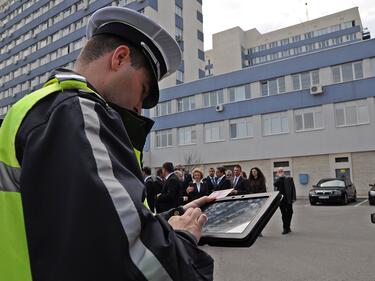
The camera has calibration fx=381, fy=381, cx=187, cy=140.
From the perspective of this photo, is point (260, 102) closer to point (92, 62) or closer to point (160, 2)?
point (160, 2)

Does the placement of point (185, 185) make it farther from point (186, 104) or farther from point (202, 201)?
point (186, 104)

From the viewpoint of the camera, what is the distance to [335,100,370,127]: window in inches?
1020

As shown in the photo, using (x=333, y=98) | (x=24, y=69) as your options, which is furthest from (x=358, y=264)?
(x=24, y=69)

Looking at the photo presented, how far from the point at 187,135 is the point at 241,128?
5606mm

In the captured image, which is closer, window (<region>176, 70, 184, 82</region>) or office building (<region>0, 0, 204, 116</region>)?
window (<region>176, 70, 184, 82</region>)

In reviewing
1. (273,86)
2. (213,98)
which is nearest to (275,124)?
(273,86)

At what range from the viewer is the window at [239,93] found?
104 feet

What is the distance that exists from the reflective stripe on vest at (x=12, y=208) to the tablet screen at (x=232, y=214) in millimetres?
689

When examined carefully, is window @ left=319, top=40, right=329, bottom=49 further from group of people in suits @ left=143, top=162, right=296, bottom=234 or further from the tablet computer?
the tablet computer

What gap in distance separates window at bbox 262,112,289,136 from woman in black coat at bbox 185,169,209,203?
20081 millimetres

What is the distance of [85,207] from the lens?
84cm

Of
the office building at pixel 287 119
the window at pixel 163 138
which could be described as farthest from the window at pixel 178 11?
the window at pixel 163 138

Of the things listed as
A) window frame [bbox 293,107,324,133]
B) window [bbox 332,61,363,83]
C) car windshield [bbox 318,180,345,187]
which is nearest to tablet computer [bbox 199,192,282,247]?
car windshield [bbox 318,180,345,187]

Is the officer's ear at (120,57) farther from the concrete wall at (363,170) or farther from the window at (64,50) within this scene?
the window at (64,50)
